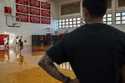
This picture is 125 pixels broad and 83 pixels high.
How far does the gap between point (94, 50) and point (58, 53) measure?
0.81ft

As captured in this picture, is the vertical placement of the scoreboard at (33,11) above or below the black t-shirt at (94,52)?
above

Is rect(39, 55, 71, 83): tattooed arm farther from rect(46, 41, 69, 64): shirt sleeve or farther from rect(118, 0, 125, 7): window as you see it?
rect(118, 0, 125, 7): window

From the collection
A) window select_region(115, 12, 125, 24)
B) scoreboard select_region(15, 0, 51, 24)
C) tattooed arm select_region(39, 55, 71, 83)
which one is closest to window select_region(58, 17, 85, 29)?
scoreboard select_region(15, 0, 51, 24)

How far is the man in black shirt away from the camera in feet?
5.00

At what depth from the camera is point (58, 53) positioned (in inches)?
62.2

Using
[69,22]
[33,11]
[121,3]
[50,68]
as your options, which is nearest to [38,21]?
[33,11]

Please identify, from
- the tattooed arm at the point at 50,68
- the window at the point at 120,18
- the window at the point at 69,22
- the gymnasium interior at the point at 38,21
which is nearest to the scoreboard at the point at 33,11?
the gymnasium interior at the point at 38,21

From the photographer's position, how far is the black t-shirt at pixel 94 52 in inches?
59.9

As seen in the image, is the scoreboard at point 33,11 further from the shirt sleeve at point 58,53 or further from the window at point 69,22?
the shirt sleeve at point 58,53

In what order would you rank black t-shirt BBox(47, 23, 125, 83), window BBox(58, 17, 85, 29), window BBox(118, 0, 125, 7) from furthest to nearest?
window BBox(58, 17, 85, 29), window BBox(118, 0, 125, 7), black t-shirt BBox(47, 23, 125, 83)

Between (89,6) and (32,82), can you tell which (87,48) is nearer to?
(89,6)

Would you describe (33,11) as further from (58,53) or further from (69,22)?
(58,53)

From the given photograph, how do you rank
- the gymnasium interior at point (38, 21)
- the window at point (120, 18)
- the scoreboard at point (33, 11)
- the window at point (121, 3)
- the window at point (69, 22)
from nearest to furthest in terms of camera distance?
the gymnasium interior at point (38, 21), the window at point (120, 18), the window at point (121, 3), the scoreboard at point (33, 11), the window at point (69, 22)

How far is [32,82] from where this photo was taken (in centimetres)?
607
